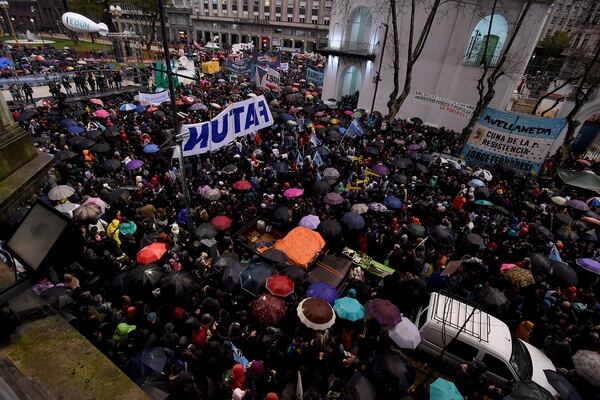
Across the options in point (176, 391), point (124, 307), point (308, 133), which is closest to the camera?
point (176, 391)

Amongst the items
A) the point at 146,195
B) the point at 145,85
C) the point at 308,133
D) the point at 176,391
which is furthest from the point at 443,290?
the point at 145,85

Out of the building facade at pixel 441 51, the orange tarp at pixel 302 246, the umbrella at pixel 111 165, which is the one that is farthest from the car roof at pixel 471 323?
the building facade at pixel 441 51

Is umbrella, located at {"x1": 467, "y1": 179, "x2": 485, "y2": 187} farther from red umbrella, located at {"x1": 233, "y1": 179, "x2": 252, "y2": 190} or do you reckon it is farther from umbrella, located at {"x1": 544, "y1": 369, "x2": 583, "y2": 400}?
red umbrella, located at {"x1": 233, "y1": 179, "x2": 252, "y2": 190}

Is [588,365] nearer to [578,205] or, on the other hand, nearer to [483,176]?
[578,205]

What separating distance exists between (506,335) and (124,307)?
8589mm

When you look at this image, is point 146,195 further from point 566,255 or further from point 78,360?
point 566,255

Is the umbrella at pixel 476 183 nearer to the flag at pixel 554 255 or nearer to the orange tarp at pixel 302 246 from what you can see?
the flag at pixel 554 255

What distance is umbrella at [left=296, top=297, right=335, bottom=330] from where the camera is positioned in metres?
6.79

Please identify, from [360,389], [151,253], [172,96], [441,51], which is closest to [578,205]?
[360,389]

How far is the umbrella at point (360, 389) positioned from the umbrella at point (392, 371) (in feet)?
1.16

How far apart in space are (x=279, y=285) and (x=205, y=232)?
10.7 ft

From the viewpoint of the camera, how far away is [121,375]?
9.22 ft

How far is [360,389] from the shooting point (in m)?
5.60

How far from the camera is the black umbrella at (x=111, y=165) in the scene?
42.3ft
